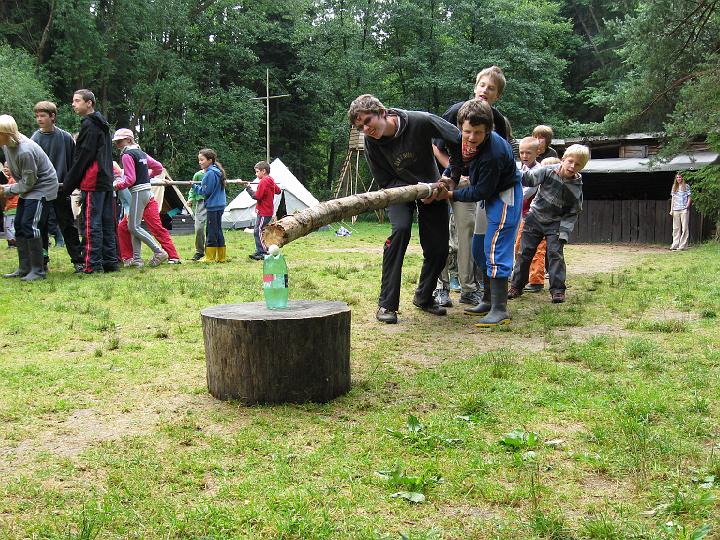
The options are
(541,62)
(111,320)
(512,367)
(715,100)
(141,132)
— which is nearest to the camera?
(512,367)

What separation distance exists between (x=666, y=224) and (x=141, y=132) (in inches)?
908

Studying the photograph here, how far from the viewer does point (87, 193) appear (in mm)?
9305

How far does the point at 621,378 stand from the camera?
4105 millimetres

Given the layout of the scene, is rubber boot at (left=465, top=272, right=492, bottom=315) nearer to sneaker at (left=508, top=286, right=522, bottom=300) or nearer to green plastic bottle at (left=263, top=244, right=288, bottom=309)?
sneaker at (left=508, top=286, right=522, bottom=300)

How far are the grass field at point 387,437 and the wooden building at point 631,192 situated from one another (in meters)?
15.1

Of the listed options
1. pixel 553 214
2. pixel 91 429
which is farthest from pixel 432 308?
pixel 91 429

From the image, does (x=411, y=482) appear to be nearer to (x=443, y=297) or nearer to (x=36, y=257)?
(x=443, y=297)

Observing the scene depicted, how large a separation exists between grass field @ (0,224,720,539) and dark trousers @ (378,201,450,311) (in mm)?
383

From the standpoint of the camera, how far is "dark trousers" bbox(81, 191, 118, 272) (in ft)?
30.6

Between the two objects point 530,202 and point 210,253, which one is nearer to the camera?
point 530,202

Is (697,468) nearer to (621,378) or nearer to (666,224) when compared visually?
(621,378)

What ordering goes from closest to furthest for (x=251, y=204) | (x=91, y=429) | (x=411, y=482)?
(x=411, y=482), (x=91, y=429), (x=251, y=204)

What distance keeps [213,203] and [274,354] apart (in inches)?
333

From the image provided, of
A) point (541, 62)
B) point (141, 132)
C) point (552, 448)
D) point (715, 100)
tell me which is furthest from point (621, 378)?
point (541, 62)
